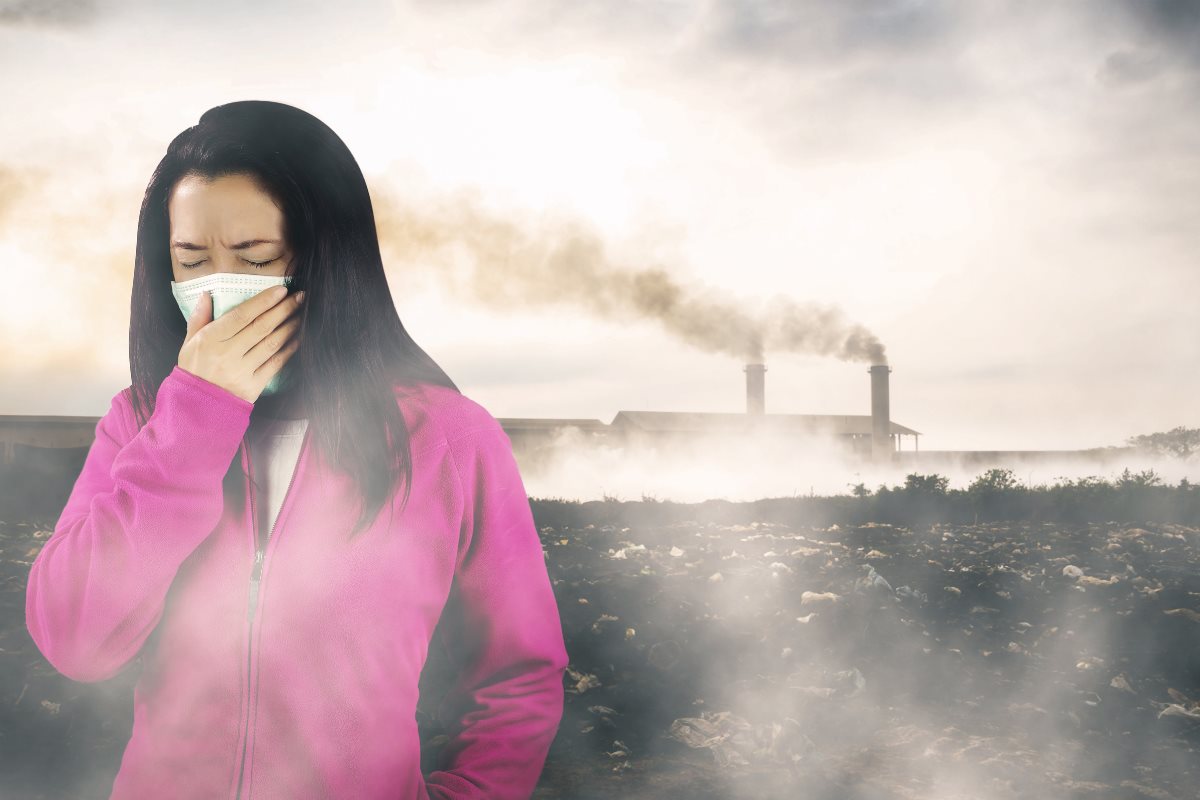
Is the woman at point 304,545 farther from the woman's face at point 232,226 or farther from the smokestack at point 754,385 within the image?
the smokestack at point 754,385

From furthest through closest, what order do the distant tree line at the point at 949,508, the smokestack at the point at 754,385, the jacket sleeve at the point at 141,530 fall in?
1. the smokestack at the point at 754,385
2. the distant tree line at the point at 949,508
3. the jacket sleeve at the point at 141,530

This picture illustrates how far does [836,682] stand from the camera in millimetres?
4980

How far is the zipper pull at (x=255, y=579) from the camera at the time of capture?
1.22 meters

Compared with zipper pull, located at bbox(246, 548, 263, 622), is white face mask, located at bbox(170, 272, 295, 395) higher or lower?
higher

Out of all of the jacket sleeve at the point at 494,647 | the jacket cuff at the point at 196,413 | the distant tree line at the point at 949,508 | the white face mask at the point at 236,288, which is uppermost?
the white face mask at the point at 236,288

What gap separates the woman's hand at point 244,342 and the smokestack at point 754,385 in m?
23.4

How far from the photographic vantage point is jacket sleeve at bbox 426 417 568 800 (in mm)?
1290

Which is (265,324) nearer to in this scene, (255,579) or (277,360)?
(277,360)

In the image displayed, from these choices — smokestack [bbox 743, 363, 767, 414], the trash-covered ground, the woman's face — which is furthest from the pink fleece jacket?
smokestack [bbox 743, 363, 767, 414]

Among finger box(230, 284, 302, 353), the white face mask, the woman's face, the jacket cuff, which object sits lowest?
the jacket cuff

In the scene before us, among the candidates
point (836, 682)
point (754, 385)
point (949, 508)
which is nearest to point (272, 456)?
point (836, 682)

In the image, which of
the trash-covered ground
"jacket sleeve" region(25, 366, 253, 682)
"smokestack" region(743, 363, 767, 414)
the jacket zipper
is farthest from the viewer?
"smokestack" region(743, 363, 767, 414)

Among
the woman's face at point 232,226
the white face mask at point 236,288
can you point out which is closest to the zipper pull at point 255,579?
the white face mask at point 236,288

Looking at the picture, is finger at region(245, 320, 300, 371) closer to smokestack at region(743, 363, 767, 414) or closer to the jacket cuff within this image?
the jacket cuff
